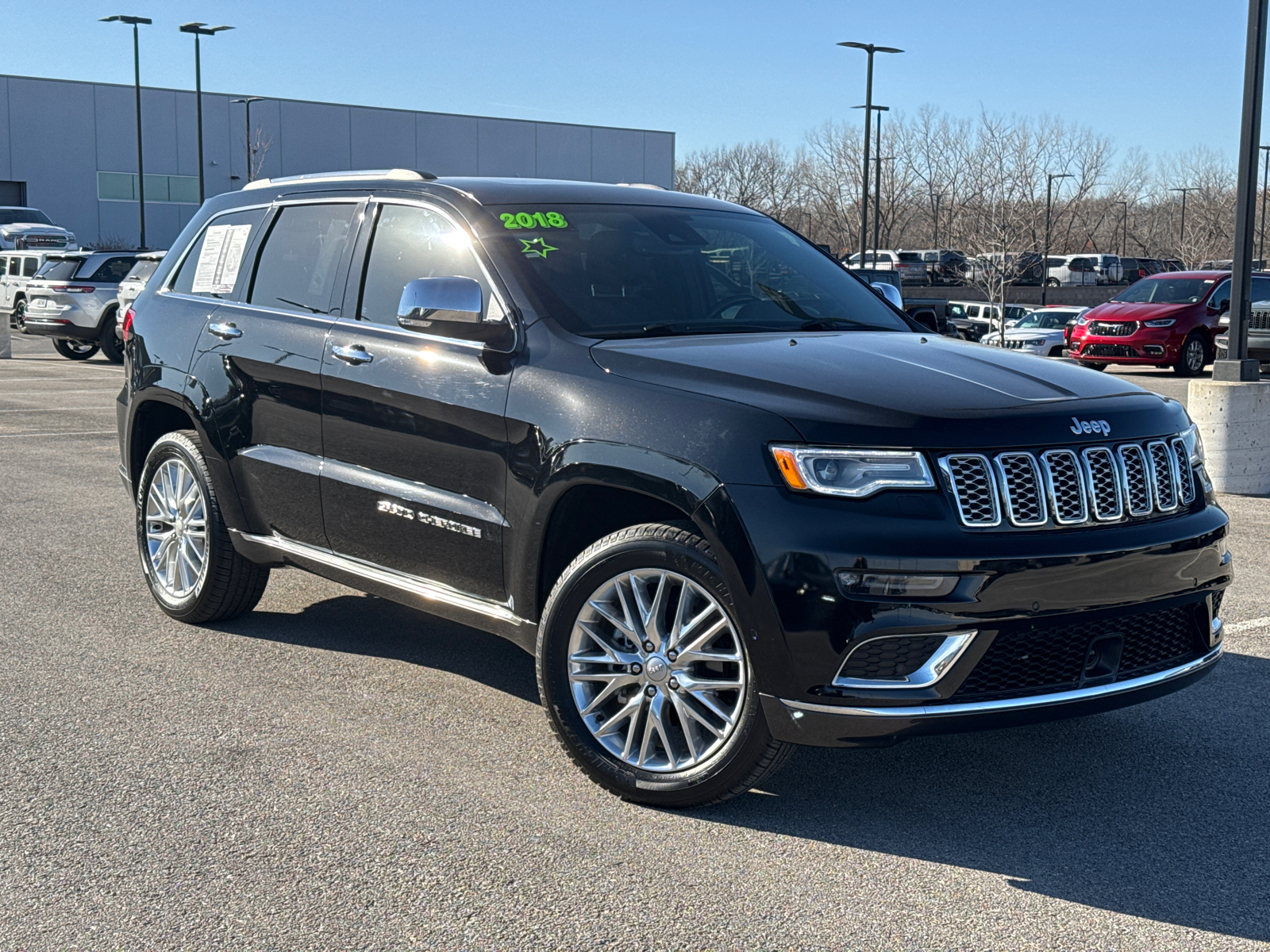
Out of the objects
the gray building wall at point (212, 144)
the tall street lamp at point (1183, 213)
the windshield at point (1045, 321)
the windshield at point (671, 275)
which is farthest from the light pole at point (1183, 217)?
the windshield at point (671, 275)

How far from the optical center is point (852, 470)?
375 cm

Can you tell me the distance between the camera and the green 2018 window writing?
16.3ft

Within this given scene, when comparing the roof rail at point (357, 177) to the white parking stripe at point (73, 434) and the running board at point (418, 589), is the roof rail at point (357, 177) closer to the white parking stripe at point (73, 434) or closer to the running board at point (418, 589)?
the running board at point (418, 589)

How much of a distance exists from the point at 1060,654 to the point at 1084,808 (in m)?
0.58

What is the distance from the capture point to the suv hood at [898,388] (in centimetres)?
378

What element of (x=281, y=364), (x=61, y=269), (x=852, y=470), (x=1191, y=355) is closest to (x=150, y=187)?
(x=61, y=269)

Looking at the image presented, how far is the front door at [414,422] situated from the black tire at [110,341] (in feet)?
66.8

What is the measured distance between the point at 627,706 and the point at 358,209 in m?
2.34

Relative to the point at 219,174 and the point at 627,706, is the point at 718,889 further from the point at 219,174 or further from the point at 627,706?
the point at 219,174

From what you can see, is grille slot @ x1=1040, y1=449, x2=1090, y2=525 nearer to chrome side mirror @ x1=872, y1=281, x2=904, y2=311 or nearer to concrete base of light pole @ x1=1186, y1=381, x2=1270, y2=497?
chrome side mirror @ x1=872, y1=281, x2=904, y2=311

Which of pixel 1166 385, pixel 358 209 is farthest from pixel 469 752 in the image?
pixel 1166 385

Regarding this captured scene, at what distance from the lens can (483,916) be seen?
3.35 metres

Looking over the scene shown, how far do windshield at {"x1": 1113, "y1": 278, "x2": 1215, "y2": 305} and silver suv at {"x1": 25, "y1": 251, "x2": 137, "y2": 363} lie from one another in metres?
17.6

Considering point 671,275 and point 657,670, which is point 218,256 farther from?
point 657,670
